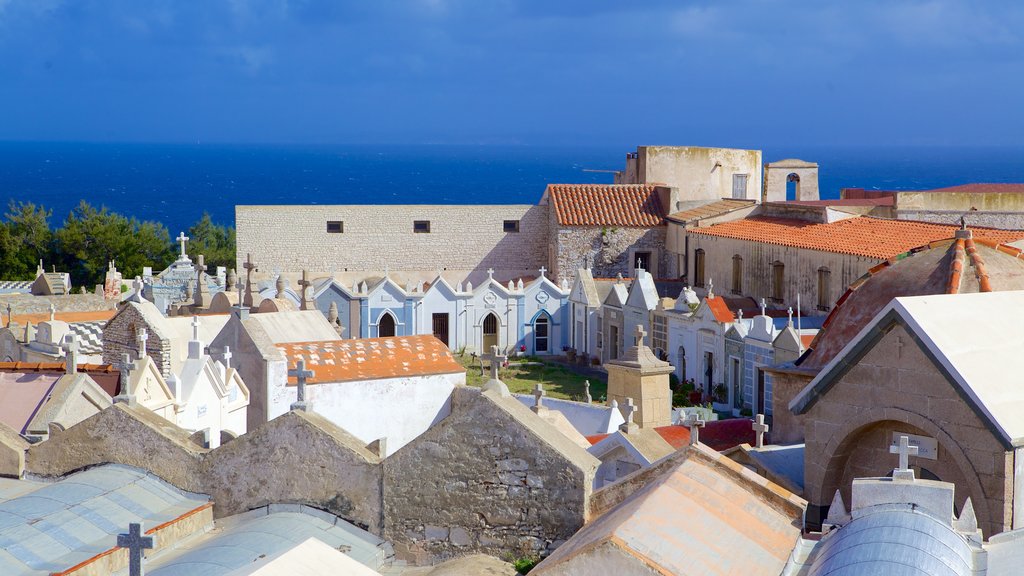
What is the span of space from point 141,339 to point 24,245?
47.4m

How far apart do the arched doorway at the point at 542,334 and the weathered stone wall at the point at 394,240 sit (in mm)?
7174

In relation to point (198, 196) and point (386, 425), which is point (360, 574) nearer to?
point (386, 425)

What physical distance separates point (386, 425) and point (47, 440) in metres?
7.55

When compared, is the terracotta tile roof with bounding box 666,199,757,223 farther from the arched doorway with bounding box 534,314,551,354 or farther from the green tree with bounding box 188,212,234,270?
the green tree with bounding box 188,212,234,270

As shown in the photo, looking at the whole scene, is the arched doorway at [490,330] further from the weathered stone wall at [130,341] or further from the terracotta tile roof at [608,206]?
the weathered stone wall at [130,341]

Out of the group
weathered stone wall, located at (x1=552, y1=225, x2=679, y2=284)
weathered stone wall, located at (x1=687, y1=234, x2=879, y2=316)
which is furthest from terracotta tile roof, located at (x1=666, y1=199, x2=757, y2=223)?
weathered stone wall, located at (x1=687, y1=234, x2=879, y2=316)

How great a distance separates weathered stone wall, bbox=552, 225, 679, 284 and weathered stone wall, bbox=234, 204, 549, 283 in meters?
2.20

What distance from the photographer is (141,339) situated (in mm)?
18172

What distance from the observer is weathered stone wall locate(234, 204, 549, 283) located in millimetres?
49000

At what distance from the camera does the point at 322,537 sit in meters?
10.4

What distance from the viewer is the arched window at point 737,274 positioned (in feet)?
135

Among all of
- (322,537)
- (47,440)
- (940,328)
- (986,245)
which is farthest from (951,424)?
(47,440)

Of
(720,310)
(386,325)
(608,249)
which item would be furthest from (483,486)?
(608,249)

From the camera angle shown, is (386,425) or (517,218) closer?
(386,425)
